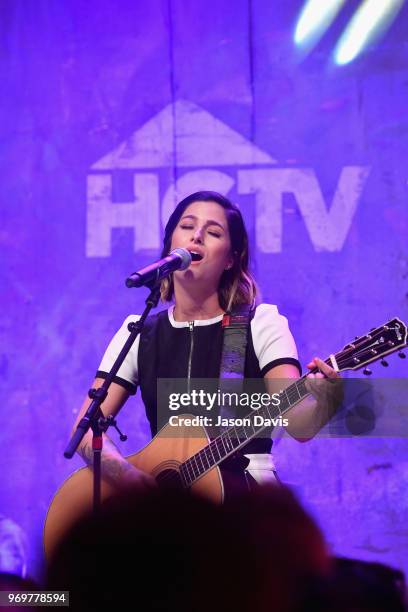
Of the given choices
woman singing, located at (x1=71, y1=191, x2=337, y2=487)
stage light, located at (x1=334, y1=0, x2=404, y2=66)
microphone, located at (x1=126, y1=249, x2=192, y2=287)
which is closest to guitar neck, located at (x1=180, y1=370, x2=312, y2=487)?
woman singing, located at (x1=71, y1=191, x2=337, y2=487)

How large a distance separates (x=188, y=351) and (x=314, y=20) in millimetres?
1988

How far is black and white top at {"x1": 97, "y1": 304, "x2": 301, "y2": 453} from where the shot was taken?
3.47 meters

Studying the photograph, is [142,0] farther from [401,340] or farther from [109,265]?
[401,340]

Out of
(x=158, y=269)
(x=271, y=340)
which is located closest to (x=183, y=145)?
(x=271, y=340)

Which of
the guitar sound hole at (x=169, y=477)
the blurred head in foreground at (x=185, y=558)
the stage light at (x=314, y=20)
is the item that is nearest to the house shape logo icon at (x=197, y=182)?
the stage light at (x=314, y=20)

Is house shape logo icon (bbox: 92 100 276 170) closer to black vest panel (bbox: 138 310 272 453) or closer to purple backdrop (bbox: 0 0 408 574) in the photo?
purple backdrop (bbox: 0 0 408 574)

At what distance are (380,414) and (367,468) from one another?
29 centimetres

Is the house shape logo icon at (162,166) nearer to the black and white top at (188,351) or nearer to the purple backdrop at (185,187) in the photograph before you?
the purple backdrop at (185,187)

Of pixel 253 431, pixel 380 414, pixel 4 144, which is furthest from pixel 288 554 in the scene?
pixel 4 144

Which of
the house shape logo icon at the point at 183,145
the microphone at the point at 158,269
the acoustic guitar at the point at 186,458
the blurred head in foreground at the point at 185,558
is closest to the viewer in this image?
the blurred head in foreground at the point at 185,558

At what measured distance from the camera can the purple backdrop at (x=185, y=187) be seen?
4.28 m

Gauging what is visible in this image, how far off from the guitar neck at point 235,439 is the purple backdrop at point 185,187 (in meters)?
1.04

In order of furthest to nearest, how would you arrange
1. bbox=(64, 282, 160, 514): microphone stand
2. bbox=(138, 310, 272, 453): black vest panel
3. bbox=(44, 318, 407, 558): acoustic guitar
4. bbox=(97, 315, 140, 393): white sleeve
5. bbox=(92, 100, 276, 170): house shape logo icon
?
1. bbox=(92, 100, 276, 170): house shape logo icon
2. bbox=(97, 315, 140, 393): white sleeve
3. bbox=(138, 310, 272, 453): black vest panel
4. bbox=(44, 318, 407, 558): acoustic guitar
5. bbox=(64, 282, 160, 514): microphone stand

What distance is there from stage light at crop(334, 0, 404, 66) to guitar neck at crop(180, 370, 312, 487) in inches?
79.8
